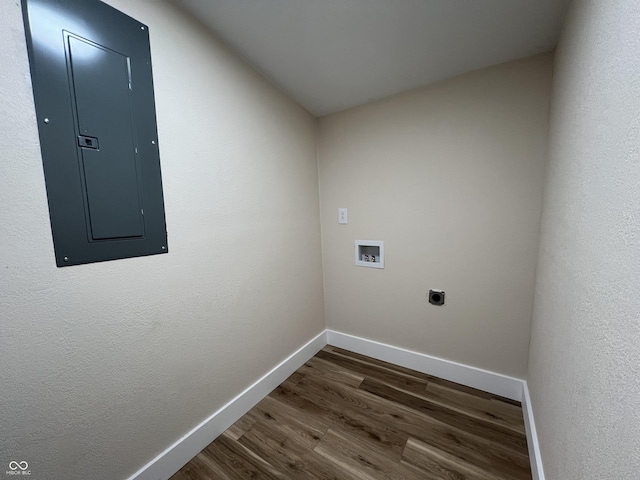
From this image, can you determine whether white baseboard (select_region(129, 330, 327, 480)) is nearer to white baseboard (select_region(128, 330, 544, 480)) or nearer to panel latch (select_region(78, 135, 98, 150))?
white baseboard (select_region(128, 330, 544, 480))

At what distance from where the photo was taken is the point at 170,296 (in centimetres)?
105

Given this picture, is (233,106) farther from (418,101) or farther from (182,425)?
(182,425)

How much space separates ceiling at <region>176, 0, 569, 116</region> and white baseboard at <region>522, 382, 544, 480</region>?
1845 millimetres

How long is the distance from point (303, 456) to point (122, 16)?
2.06 m

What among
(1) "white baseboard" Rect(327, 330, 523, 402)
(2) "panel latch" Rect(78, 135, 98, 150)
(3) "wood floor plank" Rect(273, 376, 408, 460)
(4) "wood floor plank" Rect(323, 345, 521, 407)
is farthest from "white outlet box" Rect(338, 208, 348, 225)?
(2) "panel latch" Rect(78, 135, 98, 150)

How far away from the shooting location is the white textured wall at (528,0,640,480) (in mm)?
428

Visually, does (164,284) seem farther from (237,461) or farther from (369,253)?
(369,253)

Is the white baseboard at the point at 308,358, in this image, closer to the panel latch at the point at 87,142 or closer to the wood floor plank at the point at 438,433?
the wood floor plank at the point at 438,433

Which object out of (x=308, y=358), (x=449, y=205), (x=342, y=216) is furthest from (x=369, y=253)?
(x=308, y=358)

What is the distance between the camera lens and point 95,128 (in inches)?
32.2

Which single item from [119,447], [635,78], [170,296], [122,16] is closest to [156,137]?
[122,16]

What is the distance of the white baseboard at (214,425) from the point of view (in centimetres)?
102

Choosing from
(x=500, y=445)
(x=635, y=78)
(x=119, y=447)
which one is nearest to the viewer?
(x=635, y=78)

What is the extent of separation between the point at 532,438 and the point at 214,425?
1562 mm
